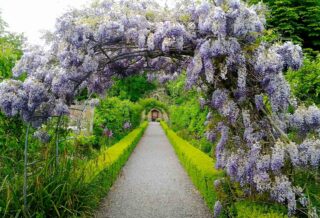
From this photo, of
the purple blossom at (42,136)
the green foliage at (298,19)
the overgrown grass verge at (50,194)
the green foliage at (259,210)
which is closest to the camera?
the green foliage at (259,210)

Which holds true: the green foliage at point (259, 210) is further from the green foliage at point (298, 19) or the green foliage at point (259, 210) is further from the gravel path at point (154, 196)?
the green foliage at point (298, 19)

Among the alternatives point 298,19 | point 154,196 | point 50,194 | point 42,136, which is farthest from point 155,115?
point 50,194

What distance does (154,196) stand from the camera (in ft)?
24.9

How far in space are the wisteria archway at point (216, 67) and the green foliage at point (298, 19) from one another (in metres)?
8.17

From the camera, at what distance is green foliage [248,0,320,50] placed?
38.3 ft

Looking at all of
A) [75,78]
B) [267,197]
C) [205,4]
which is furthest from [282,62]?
[75,78]

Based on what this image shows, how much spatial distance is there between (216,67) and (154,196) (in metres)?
4.35

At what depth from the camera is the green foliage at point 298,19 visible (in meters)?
11.7

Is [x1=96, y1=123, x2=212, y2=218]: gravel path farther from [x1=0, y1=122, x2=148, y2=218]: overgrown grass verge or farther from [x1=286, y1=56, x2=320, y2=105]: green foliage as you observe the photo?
[x1=286, y1=56, x2=320, y2=105]: green foliage

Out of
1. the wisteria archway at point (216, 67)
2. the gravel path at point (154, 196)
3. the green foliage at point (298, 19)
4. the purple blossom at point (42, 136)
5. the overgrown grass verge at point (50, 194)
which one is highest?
the green foliage at point (298, 19)

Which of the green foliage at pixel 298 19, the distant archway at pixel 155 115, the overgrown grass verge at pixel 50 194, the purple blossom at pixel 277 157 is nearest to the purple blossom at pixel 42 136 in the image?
the overgrown grass verge at pixel 50 194

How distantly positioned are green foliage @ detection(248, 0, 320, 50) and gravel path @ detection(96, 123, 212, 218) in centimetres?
577

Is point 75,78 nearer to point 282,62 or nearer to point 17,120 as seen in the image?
point 17,120

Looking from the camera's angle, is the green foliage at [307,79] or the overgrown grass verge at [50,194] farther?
the green foliage at [307,79]
